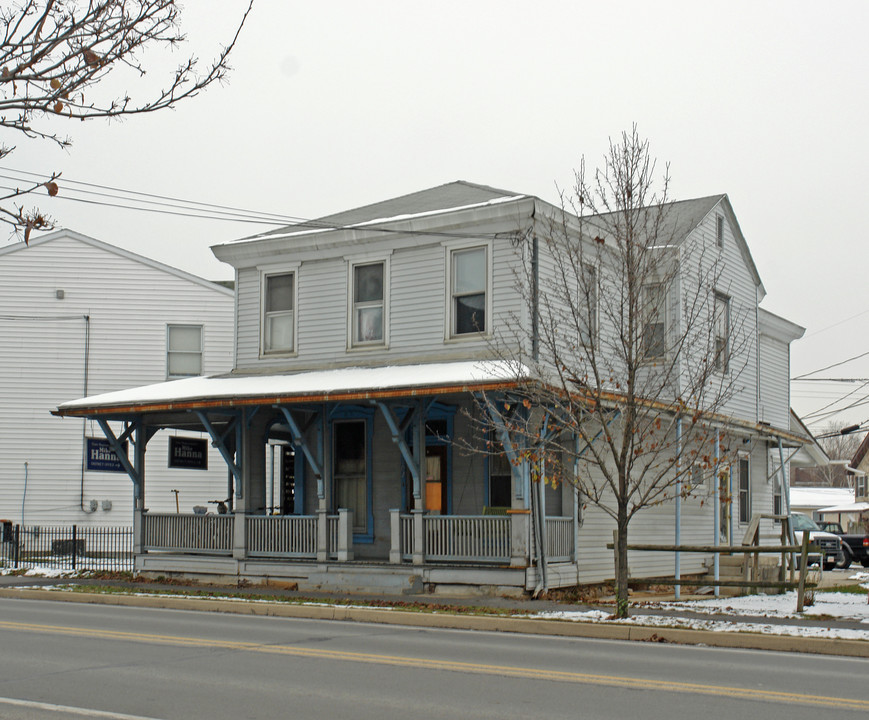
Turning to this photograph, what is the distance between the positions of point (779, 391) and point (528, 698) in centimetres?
2249

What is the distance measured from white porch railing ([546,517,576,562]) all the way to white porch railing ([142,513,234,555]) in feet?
21.7

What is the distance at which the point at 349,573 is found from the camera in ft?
63.9

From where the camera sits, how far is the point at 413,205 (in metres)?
22.7

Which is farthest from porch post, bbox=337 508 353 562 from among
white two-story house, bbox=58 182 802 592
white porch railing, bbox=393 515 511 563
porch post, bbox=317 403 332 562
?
white porch railing, bbox=393 515 511 563

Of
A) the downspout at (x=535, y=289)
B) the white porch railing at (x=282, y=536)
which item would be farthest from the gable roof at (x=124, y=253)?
the downspout at (x=535, y=289)

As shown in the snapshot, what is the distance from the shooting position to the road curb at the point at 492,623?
12.5 m

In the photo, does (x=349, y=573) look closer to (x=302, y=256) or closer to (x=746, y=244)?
(x=302, y=256)

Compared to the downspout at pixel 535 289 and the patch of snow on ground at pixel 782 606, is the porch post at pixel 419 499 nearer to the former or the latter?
the downspout at pixel 535 289

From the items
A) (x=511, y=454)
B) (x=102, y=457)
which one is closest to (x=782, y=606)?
(x=511, y=454)

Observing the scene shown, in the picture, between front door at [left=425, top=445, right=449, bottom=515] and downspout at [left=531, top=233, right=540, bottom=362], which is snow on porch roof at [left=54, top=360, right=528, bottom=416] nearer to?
downspout at [left=531, top=233, right=540, bottom=362]

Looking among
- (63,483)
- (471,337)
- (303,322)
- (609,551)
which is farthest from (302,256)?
(63,483)

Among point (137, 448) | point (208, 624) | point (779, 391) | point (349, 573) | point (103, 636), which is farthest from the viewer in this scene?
point (779, 391)

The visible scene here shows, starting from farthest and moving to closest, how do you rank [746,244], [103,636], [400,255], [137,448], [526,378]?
[746,244] → [137,448] → [400,255] → [526,378] → [103,636]

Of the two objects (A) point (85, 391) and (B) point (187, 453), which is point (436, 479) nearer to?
(B) point (187, 453)
